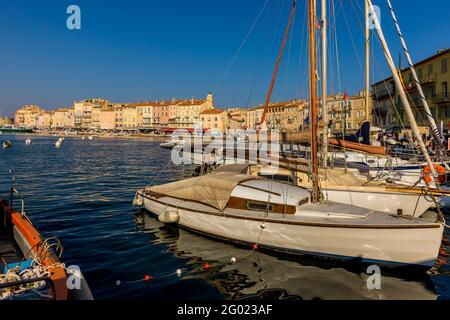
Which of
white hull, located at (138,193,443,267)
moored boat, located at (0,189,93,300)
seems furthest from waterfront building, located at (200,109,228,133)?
moored boat, located at (0,189,93,300)

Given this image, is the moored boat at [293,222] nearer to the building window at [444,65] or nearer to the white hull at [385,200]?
the white hull at [385,200]

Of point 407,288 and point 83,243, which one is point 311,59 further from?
point 83,243

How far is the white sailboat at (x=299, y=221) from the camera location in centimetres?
984

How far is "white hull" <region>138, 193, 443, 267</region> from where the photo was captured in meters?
9.72

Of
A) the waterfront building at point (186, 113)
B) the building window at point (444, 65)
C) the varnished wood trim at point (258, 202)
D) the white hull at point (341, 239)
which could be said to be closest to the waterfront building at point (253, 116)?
the waterfront building at point (186, 113)

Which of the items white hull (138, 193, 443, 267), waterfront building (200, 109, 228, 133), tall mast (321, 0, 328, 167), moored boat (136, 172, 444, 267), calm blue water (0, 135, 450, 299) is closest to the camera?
calm blue water (0, 135, 450, 299)

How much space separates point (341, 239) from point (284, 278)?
82.4 inches

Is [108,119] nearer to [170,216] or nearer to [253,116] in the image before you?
[253,116]

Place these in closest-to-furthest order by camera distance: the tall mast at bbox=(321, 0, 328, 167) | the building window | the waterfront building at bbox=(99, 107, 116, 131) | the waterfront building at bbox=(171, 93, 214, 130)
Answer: the tall mast at bbox=(321, 0, 328, 167) → the building window → the waterfront building at bbox=(171, 93, 214, 130) → the waterfront building at bbox=(99, 107, 116, 131)

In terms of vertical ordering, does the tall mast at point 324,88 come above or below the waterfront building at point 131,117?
below

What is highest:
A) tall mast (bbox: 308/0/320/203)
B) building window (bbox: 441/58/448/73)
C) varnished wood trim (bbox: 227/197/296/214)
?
building window (bbox: 441/58/448/73)

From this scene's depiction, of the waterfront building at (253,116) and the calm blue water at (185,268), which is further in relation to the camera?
the waterfront building at (253,116)

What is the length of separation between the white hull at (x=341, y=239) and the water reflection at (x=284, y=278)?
17.8 inches

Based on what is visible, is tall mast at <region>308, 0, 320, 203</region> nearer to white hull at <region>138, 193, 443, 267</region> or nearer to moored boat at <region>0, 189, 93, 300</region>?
white hull at <region>138, 193, 443, 267</region>
